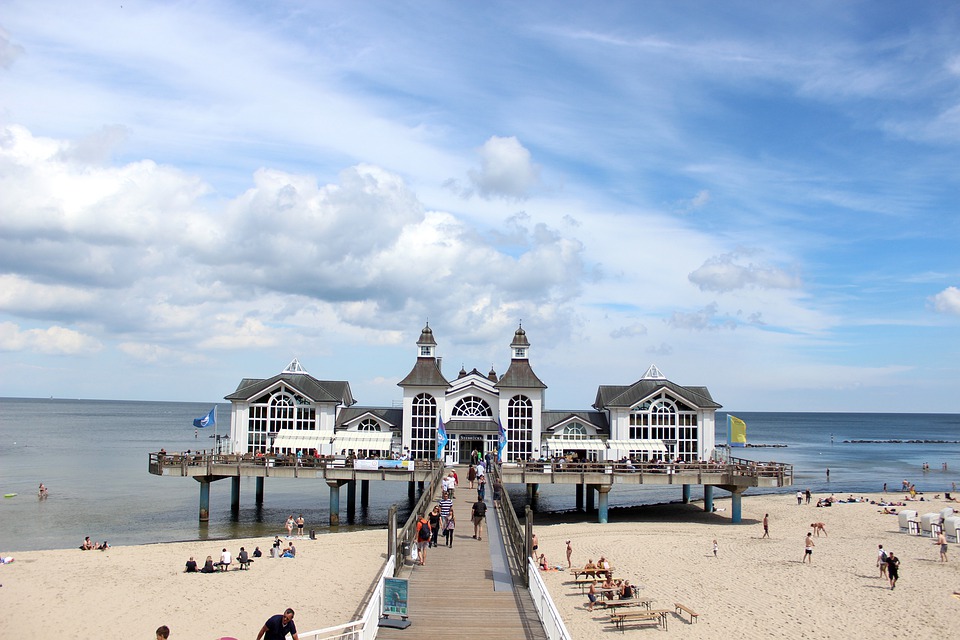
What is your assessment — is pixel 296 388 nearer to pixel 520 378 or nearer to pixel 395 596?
pixel 520 378

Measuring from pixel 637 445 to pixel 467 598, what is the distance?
25.8 metres

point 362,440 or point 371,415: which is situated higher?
point 371,415

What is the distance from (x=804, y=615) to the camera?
64.3 ft

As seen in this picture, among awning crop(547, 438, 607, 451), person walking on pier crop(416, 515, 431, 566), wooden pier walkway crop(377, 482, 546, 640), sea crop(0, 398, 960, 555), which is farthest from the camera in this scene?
awning crop(547, 438, 607, 451)

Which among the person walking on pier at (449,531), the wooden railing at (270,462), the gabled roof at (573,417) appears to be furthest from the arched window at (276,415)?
the person walking on pier at (449,531)

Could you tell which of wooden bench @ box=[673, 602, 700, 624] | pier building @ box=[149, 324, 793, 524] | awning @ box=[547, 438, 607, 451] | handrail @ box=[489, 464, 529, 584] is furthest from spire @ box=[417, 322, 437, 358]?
wooden bench @ box=[673, 602, 700, 624]

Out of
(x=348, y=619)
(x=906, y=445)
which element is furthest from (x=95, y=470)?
(x=906, y=445)

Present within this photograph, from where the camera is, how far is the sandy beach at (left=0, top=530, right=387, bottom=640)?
18500 mm

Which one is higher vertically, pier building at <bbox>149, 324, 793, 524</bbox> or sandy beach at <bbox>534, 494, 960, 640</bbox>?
pier building at <bbox>149, 324, 793, 524</bbox>

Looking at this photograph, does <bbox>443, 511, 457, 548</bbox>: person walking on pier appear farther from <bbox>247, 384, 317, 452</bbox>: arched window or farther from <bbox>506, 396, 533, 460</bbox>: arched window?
<bbox>247, 384, 317, 452</bbox>: arched window

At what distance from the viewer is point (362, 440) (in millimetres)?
39125

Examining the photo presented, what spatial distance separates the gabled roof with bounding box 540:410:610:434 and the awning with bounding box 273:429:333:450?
11.3 metres

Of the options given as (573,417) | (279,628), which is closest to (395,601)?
(279,628)

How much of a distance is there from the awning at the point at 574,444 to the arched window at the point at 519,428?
1.53 meters
